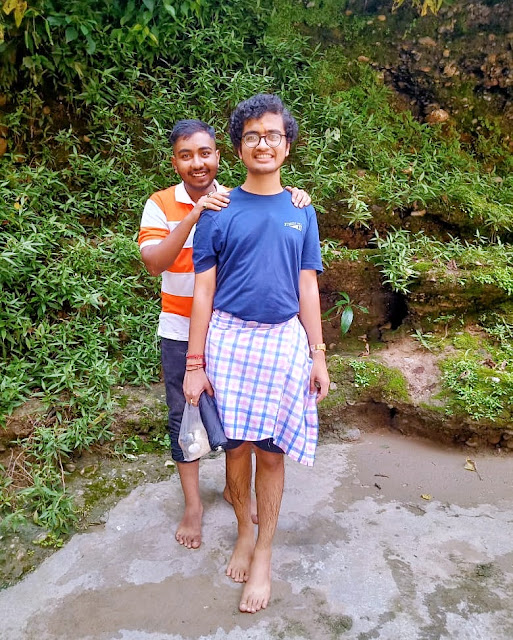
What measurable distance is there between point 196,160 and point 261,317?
2.45 ft

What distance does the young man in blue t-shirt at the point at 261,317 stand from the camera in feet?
6.23

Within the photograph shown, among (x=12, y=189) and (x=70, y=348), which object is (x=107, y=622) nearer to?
(x=70, y=348)

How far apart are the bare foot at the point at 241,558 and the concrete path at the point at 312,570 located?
0.17 feet

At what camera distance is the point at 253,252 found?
189 cm

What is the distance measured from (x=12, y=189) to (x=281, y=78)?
242cm

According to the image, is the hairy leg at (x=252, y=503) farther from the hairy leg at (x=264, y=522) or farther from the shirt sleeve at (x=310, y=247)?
the shirt sleeve at (x=310, y=247)

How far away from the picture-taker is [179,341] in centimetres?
232

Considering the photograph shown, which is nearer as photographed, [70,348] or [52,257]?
[70,348]

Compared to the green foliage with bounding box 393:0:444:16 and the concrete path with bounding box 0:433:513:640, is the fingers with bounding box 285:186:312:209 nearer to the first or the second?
the concrete path with bounding box 0:433:513:640

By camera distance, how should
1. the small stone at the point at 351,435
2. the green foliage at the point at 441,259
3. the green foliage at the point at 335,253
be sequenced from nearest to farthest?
the small stone at the point at 351,435
the green foliage at the point at 441,259
the green foliage at the point at 335,253

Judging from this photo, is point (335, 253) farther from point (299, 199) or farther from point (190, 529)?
point (190, 529)

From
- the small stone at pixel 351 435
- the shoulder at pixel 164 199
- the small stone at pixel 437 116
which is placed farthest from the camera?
the small stone at pixel 437 116

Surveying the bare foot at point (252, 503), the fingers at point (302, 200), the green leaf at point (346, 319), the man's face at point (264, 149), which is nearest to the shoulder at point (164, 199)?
the man's face at point (264, 149)

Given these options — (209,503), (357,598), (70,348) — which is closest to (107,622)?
(209,503)
